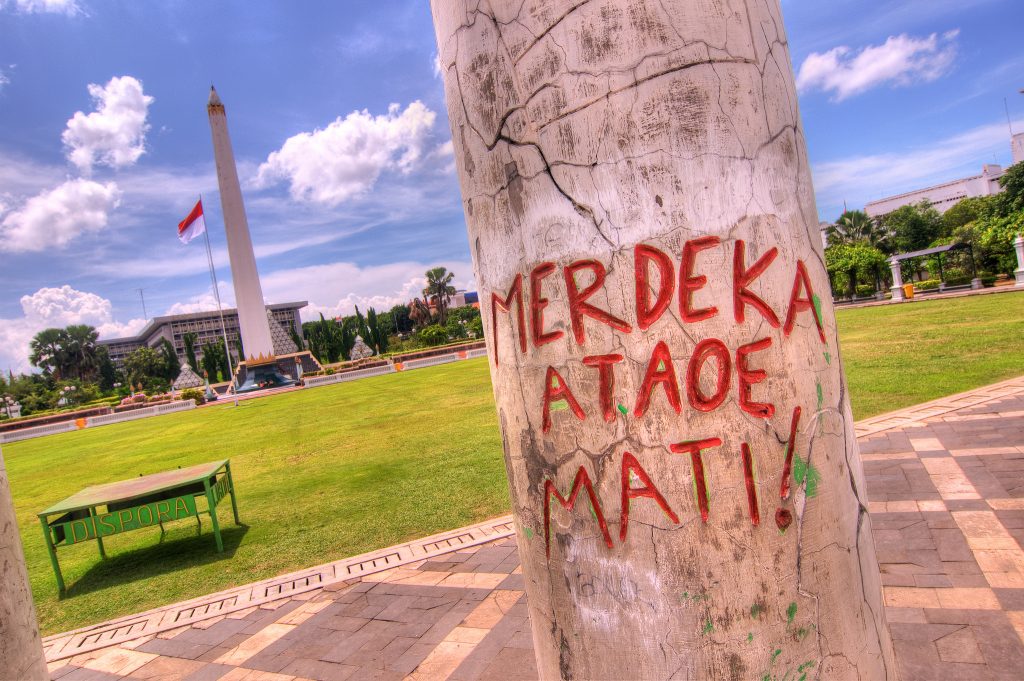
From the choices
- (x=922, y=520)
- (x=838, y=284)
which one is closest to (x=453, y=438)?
(x=922, y=520)

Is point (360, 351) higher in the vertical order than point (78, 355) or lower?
lower

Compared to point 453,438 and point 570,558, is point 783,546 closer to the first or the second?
point 570,558

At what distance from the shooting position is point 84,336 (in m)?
79.1

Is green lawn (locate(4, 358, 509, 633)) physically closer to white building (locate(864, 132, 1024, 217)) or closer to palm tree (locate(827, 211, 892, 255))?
palm tree (locate(827, 211, 892, 255))

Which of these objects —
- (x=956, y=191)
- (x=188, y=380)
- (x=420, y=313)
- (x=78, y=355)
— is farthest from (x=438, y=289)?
(x=956, y=191)

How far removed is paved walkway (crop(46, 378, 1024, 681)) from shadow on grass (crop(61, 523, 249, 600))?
1185 mm

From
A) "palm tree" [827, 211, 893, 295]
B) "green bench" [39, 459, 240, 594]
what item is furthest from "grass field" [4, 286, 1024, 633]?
"palm tree" [827, 211, 893, 295]

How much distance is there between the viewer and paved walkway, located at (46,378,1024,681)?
3285 millimetres

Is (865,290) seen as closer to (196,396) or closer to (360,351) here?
(196,396)

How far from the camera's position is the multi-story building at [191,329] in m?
104

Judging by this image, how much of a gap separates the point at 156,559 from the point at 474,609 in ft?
14.3

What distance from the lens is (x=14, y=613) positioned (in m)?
2.53

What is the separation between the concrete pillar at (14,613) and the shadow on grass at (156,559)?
3.76 m

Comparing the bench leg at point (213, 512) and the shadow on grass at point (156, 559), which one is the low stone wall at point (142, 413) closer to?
the shadow on grass at point (156, 559)
